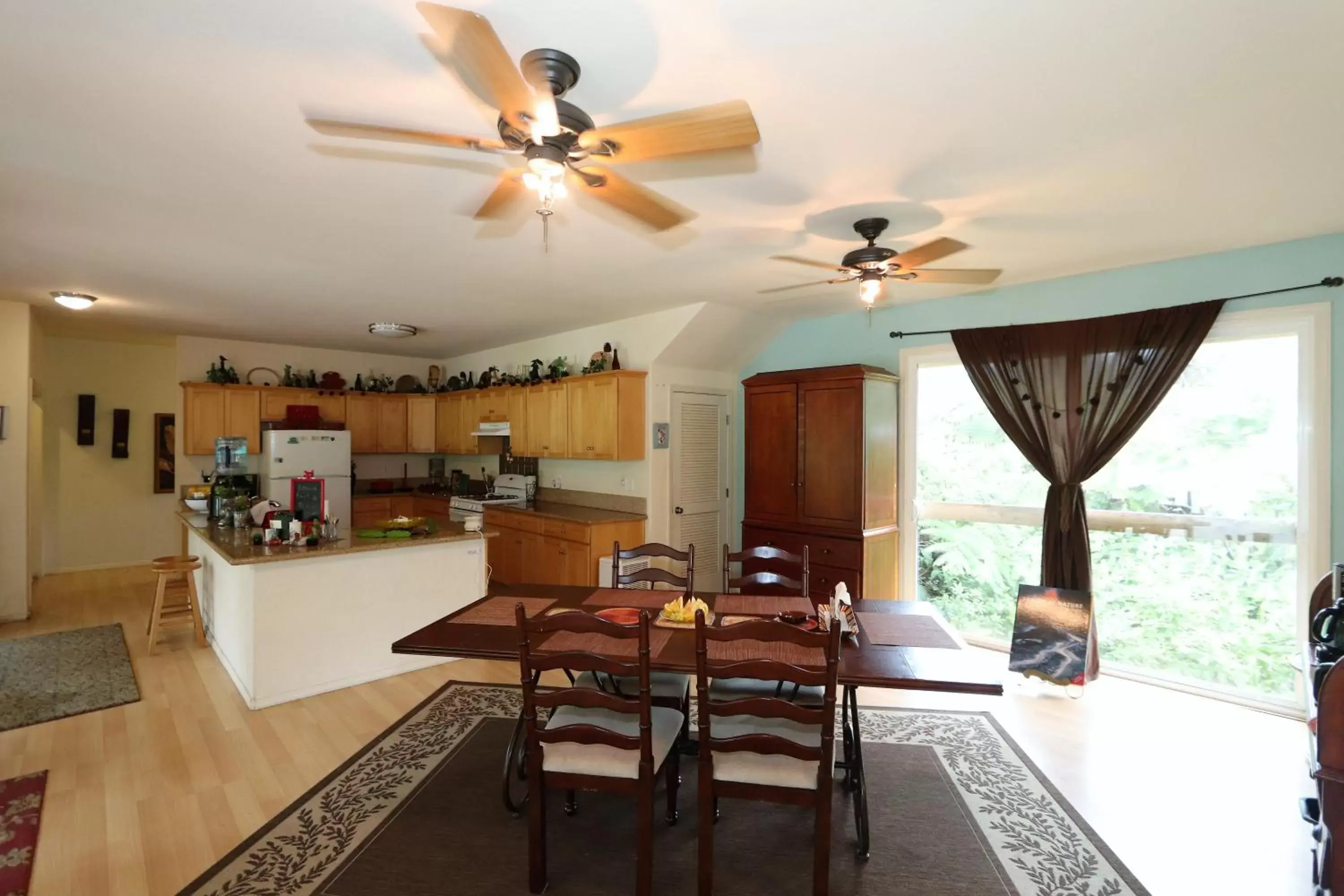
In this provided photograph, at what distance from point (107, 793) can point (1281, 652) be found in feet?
18.9

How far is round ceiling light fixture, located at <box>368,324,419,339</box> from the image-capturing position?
5.22m

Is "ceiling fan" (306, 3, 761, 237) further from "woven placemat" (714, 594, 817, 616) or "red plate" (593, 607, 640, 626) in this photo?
"woven placemat" (714, 594, 817, 616)

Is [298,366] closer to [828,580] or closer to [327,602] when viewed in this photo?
[327,602]

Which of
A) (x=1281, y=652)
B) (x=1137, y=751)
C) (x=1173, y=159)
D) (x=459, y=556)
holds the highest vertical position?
(x=1173, y=159)

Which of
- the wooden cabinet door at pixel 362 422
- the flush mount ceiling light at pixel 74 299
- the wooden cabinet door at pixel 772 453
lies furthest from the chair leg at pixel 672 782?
the wooden cabinet door at pixel 362 422

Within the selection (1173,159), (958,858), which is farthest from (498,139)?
(958,858)

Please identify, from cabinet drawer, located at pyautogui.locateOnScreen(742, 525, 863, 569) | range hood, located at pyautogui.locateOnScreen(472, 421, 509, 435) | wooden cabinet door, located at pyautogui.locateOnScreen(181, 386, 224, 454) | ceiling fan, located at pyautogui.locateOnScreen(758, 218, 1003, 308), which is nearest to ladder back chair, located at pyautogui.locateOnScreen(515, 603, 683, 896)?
ceiling fan, located at pyautogui.locateOnScreen(758, 218, 1003, 308)

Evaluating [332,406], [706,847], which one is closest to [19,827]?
[706,847]

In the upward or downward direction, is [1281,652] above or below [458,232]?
below

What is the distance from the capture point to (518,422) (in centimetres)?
625

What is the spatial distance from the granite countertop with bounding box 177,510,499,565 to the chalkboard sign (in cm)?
23

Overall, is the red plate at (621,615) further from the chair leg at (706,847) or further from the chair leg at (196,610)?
the chair leg at (196,610)

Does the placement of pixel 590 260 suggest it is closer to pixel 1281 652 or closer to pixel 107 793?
pixel 107 793

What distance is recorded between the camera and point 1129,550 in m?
3.86
